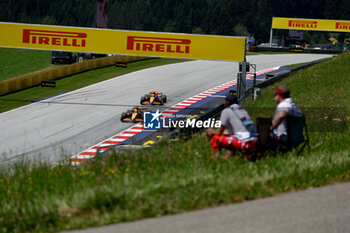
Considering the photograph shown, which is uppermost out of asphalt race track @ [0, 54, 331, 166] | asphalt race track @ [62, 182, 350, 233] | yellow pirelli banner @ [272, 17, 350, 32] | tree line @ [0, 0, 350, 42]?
tree line @ [0, 0, 350, 42]

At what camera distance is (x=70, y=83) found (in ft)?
107

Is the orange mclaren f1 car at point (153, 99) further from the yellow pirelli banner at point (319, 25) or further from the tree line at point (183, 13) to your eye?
the tree line at point (183, 13)

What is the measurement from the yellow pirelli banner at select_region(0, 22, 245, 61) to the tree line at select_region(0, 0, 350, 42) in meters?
91.2

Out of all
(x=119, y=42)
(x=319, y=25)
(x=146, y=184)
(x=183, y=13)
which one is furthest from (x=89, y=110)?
(x=183, y=13)

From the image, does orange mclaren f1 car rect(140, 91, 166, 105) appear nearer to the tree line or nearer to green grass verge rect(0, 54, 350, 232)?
green grass verge rect(0, 54, 350, 232)

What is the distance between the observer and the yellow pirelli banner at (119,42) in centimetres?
2289

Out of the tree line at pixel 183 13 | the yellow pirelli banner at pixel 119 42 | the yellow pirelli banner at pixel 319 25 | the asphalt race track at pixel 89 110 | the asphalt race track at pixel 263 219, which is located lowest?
the asphalt race track at pixel 89 110

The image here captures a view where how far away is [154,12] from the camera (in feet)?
411

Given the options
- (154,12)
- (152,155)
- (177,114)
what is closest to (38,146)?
(177,114)

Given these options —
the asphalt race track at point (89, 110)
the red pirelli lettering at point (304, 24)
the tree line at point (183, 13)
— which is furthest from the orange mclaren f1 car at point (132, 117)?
the tree line at point (183, 13)

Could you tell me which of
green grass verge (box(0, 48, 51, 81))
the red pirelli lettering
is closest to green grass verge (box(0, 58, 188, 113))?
green grass verge (box(0, 48, 51, 81))

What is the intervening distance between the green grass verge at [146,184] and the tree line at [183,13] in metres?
108

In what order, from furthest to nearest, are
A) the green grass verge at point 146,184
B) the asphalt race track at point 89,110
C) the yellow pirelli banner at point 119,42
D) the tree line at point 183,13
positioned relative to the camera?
the tree line at point 183,13
the yellow pirelli banner at point 119,42
the asphalt race track at point 89,110
the green grass verge at point 146,184

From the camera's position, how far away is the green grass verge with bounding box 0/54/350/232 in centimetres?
512
